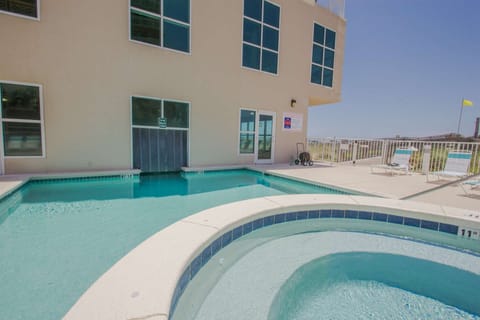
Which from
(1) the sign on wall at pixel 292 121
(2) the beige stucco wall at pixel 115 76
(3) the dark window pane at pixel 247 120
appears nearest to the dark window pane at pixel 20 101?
(2) the beige stucco wall at pixel 115 76

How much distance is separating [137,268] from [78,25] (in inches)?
248

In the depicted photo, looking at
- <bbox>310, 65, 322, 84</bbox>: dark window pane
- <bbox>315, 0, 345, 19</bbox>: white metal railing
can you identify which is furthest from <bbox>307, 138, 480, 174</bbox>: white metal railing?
<bbox>315, 0, 345, 19</bbox>: white metal railing

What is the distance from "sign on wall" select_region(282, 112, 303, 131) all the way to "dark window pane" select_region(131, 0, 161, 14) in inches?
212

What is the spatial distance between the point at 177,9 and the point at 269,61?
3.51 metres

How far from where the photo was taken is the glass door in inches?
329

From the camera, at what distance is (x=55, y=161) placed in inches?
208

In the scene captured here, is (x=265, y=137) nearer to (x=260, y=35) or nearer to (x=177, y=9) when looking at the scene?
(x=260, y=35)

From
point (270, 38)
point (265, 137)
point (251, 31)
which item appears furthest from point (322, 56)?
point (265, 137)

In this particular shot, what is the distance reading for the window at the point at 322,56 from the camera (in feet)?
30.8

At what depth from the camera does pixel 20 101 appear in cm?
493

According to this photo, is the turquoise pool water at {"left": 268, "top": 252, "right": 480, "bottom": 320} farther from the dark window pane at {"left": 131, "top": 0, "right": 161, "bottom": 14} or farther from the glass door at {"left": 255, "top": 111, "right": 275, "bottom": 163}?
the dark window pane at {"left": 131, "top": 0, "right": 161, "bottom": 14}

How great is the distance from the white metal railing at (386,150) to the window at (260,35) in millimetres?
3942

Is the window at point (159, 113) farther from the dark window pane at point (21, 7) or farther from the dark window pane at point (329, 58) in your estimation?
the dark window pane at point (329, 58)

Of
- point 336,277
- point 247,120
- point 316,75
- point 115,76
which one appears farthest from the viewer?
point 316,75
